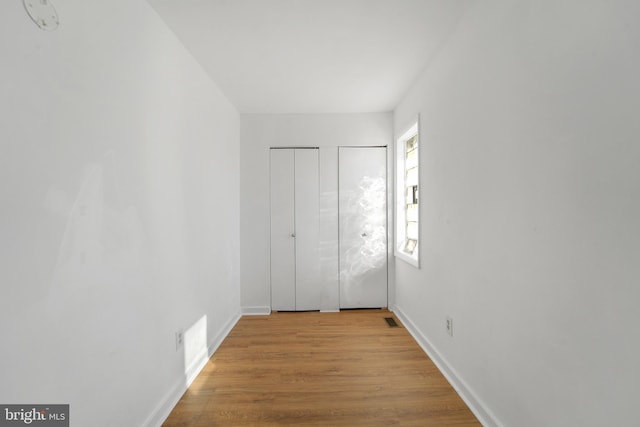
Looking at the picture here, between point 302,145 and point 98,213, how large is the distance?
2690 millimetres

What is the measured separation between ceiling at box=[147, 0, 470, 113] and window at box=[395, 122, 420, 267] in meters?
0.65

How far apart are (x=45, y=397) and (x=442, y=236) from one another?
2383mm

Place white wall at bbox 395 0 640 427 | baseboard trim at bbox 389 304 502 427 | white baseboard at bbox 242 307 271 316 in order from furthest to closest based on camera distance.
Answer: white baseboard at bbox 242 307 271 316, baseboard trim at bbox 389 304 502 427, white wall at bbox 395 0 640 427

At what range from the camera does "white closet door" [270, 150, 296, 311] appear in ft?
12.4

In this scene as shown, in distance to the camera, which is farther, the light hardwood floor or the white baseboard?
the white baseboard

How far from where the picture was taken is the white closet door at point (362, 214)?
378cm

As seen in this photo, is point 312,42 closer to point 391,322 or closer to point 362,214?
point 362,214

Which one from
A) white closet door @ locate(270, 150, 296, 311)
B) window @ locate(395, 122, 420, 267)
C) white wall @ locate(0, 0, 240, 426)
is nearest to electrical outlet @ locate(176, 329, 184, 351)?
white wall @ locate(0, 0, 240, 426)

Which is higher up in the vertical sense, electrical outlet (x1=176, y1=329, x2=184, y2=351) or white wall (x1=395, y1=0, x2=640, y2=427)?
white wall (x1=395, y1=0, x2=640, y2=427)

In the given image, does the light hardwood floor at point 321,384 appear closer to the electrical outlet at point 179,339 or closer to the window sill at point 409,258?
the electrical outlet at point 179,339

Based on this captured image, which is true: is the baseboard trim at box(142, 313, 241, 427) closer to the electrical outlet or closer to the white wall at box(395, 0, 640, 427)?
the electrical outlet

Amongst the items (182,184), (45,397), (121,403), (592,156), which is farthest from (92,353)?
(592,156)

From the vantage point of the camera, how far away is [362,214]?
378 centimetres

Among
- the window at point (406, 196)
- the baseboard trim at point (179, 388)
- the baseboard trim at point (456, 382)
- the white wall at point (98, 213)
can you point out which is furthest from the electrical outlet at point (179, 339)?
the window at point (406, 196)
